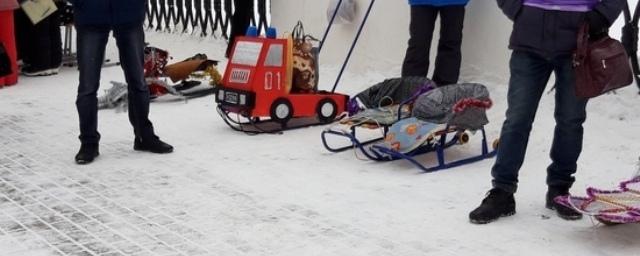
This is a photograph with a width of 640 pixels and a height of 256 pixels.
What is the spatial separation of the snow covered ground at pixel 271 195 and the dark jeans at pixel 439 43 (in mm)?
406

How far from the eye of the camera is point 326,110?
5.38 metres

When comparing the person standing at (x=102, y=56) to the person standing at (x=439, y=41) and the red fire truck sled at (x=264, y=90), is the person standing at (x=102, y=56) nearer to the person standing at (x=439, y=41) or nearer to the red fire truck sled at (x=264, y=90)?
the red fire truck sled at (x=264, y=90)

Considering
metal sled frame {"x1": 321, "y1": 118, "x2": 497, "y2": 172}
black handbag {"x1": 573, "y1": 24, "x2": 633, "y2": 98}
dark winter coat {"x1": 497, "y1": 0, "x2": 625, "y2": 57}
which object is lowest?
metal sled frame {"x1": 321, "y1": 118, "x2": 497, "y2": 172}

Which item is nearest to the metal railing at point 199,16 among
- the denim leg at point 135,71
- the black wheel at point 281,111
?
the black wheel at point 281,111

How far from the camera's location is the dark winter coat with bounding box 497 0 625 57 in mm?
3246

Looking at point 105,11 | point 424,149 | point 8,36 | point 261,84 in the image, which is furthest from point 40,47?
point 424,149

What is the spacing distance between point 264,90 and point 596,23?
232 centimetres

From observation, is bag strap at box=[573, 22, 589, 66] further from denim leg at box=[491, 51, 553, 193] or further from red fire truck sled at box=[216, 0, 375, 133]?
red fire truck sled at box=[216, 0, 375, 133]

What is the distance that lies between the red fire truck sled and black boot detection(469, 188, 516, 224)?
1.92 metres

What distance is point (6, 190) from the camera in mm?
4020

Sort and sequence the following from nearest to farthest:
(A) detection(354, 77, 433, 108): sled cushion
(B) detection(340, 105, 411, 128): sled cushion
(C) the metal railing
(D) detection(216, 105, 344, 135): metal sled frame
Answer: (B) detection(340, 105, 411, 128): sled cushion < (A) detection(354, 77, 433, 108): sled cushion < (D) detection(216, 105, 344, 135): metal sled frame < (C) the metal railing

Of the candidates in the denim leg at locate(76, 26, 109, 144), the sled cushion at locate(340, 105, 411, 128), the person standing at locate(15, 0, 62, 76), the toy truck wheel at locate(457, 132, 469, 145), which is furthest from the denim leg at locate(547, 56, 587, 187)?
the person standing at locate(15, 0, 62, 76)

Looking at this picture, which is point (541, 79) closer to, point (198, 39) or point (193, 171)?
point (193, 171)

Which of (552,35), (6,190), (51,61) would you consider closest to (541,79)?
(552,35)
